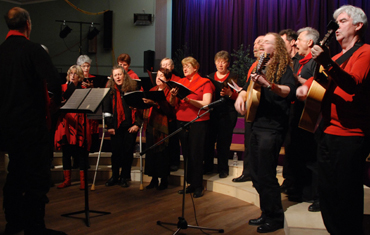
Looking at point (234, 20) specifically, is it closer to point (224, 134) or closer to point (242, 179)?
point (224, 134)

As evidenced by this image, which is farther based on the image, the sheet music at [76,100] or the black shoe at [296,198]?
the black shoe at [296,198]

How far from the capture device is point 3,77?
230 cm

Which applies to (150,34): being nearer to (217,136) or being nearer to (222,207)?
(217,136)

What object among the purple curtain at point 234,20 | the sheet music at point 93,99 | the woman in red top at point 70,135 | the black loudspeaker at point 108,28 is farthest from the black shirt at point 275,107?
the black loudspeaker at point 108,28

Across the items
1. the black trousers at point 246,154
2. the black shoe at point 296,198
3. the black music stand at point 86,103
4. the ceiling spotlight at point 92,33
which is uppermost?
the ceiling spotlight at point 92,33

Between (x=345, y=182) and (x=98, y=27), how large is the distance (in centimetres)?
958

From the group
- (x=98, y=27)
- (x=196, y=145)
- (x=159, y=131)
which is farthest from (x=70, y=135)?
(x=98, y=27)

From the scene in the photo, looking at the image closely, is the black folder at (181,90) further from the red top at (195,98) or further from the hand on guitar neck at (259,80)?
the hand on guitar neck at (259,80)

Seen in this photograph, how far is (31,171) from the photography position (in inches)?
90.6

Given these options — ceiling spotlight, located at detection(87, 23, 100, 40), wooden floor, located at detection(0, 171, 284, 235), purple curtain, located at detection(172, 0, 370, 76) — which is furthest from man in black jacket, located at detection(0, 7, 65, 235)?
ceiling spotlight, located at detection(87, 23, 100, 40)

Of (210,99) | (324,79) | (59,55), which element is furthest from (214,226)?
(59,55)

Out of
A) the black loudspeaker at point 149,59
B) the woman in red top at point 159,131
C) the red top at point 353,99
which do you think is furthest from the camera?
the black loudspeaker at point 149,59

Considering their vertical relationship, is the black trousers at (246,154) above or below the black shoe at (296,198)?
above

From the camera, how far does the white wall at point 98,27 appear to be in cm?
981
